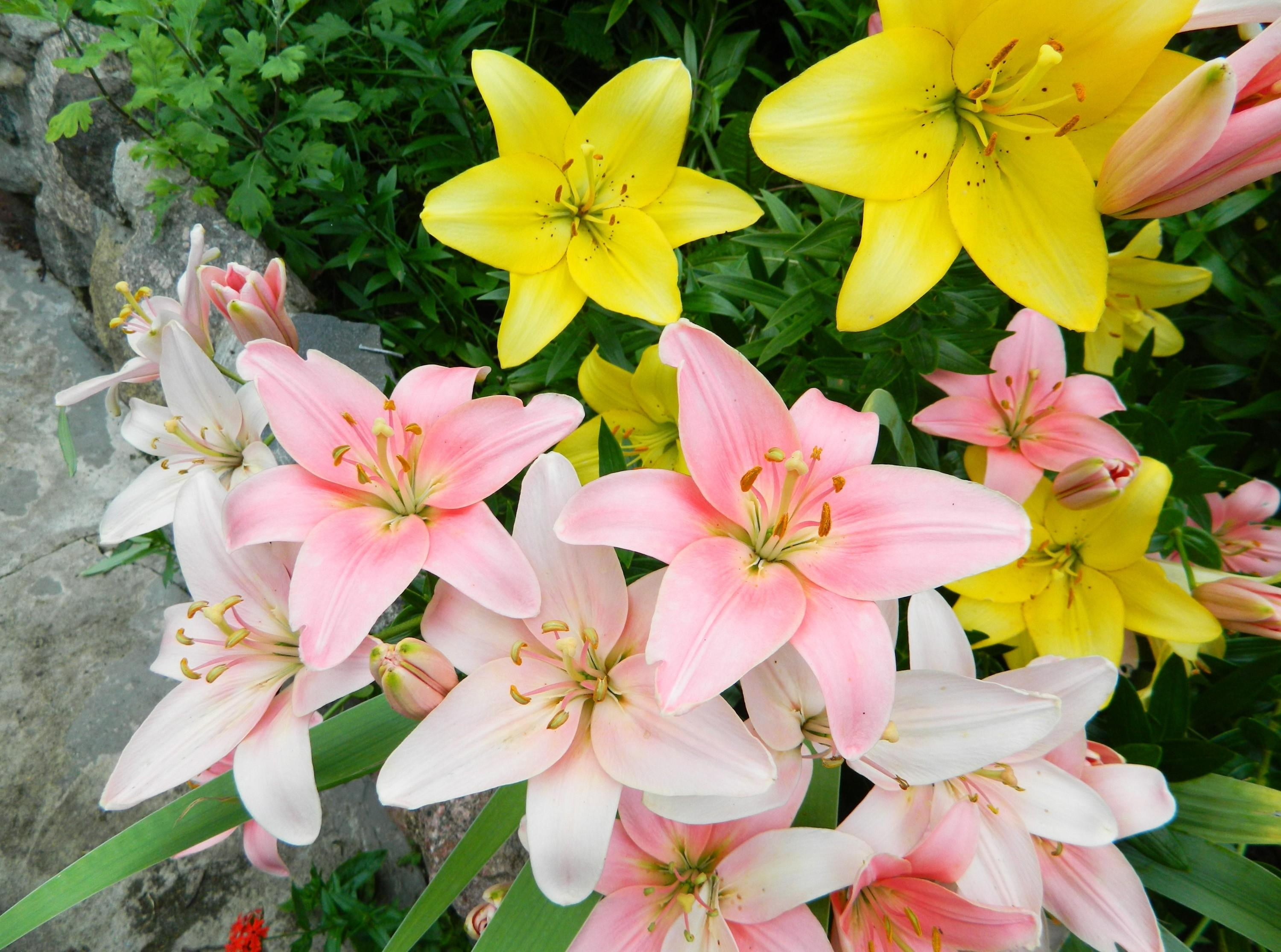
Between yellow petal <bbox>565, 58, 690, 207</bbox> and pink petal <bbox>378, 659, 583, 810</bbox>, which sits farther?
yellow petal <bbox>565, 58, 690, 207</bbox>

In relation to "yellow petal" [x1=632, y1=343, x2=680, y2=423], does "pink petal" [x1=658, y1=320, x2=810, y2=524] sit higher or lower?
higher

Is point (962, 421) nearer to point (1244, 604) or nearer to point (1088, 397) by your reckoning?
point (1088, 397)

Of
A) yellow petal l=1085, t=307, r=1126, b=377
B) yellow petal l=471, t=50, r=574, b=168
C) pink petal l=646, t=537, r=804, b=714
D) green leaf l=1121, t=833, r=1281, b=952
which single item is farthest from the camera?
yellow petal l=1085, t=307, r=1126, b=377

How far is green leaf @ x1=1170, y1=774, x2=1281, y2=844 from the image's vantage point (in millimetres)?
709

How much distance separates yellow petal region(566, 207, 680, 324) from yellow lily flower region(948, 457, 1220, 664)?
1.43 feet

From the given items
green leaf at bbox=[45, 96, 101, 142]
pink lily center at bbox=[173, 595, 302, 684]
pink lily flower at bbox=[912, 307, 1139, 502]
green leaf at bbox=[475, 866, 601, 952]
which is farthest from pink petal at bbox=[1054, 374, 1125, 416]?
green leaf at bbox=[45, 96, 101, 142]

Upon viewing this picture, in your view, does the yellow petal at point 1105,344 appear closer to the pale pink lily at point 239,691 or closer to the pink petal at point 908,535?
the pink petal at point 908,535

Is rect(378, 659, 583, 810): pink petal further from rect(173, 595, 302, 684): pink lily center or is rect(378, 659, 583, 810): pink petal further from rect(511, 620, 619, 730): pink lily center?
rect(173, 595, 302, 684): pink lily center

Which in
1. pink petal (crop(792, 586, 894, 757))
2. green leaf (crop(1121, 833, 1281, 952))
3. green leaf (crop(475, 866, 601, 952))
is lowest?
green leaf (crop(1121, 833, 1281, 952))

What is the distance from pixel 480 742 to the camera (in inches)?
20.7

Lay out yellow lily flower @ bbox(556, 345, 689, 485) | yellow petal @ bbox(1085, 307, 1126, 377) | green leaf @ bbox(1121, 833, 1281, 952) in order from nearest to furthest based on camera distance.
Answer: green leaf @ bbox(1121, 833, 1281, 952), yellow lily flower @ bbox(556, 345, 689, 485), yellow petal @ bbox(1085, 307, 1126, 377)

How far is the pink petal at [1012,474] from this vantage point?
821 mm

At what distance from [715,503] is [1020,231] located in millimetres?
369

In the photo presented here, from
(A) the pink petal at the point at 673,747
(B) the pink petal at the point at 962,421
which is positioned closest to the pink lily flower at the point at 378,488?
(A) the pink petal at the point at 673,747
